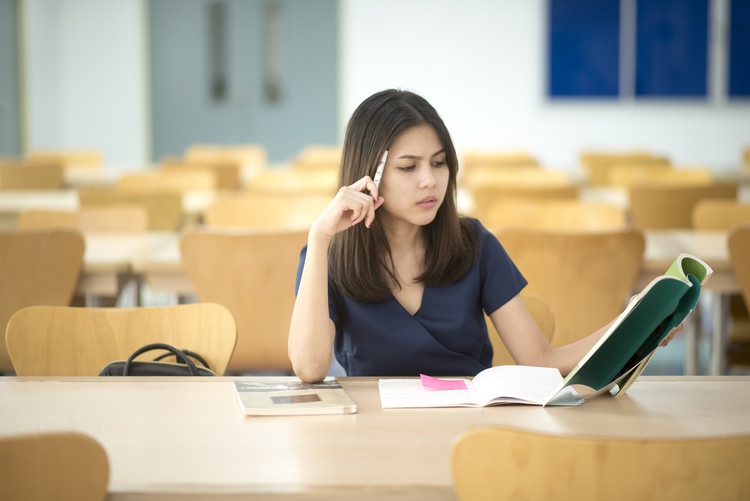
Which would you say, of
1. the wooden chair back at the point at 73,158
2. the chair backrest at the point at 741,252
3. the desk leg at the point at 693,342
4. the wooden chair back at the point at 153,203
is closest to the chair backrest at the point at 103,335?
the chair backrest at the point at 741,252

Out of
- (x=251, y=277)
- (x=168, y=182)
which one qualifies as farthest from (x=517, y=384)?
(x=168, y=182)

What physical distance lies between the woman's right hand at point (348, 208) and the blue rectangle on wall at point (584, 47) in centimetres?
842

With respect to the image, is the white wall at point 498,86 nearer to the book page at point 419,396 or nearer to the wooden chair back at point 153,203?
the wooden chair back at point 153,203

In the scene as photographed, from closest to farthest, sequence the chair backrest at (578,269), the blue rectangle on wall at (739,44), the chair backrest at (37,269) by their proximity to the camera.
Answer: the chair backrest at (578,269) → the chair backrest at (37,269) → the blue rectangle on wall at (739,44)

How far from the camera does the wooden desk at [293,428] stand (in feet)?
3.78

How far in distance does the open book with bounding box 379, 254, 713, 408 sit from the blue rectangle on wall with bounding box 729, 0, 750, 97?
891 cm

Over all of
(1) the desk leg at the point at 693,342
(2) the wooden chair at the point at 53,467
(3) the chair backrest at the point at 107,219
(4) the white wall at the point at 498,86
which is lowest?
(1) the desk leg at the point at 693,342

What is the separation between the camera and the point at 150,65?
10.2 m

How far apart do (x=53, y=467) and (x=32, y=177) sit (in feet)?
18.3

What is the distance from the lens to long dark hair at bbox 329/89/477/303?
185 centimetres

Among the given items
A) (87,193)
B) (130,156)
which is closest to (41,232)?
(87,193)

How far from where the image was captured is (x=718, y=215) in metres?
3.59

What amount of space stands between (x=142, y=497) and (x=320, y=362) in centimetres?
61

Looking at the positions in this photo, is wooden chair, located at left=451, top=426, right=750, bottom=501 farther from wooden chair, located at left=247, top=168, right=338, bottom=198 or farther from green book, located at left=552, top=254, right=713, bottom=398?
wooden chair, located at left=247, top=168, right=338, bottom=198
